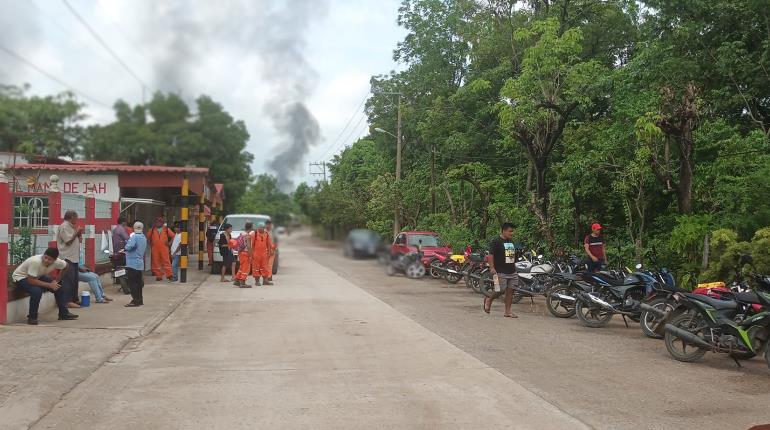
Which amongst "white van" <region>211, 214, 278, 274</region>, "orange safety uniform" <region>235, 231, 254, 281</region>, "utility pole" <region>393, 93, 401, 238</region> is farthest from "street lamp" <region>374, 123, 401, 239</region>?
"white van" <region>211, 214, 278, 274</region>

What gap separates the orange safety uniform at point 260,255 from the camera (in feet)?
55.0

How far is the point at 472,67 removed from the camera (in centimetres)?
2077

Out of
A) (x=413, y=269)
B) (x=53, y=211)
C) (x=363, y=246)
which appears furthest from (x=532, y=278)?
(x=53, y=211)

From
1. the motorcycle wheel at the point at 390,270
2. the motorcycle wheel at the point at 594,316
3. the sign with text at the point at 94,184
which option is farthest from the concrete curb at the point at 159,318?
the motorcycle wheel at the point at 594,316

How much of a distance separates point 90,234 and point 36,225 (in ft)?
8.55

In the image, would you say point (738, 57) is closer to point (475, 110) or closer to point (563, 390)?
point (475, 110)

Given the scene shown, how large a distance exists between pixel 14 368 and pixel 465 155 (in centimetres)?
1942

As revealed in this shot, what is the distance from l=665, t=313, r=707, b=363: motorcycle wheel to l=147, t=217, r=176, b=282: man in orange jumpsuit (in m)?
13.0

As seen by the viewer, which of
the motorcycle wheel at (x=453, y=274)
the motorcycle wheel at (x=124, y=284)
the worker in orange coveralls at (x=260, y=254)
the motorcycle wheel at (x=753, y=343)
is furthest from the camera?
the worker in orange coveralls at (x=260, y=254)

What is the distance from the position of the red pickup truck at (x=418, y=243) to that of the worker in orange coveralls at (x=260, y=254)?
530 centimetres

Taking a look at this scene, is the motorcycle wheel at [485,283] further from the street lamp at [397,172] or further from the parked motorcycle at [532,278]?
the street lamp at [397,172]

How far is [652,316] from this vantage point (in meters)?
9.80

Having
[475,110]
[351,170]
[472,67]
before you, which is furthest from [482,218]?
[351,170]

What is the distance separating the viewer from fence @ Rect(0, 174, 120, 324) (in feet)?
30.6
